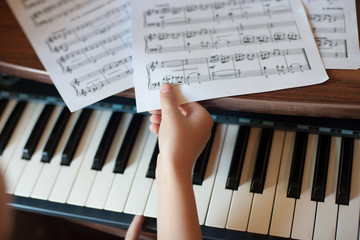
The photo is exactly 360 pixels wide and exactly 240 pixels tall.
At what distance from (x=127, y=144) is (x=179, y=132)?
0.25 metres

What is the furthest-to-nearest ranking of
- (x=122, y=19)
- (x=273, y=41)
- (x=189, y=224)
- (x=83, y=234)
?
(x=83, y=234)
(x=122, y=19)
(x=273, y=41)
(x=189, y=224)

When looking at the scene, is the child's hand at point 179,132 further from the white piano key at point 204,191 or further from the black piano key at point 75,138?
the black piano key at point 75,138

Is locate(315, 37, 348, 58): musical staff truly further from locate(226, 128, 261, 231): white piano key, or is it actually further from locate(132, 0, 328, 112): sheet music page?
locate(226, 128, 261, 231): white piano key

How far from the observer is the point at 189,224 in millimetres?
794

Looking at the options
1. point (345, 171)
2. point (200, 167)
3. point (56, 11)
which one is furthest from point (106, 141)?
point (345, 171)

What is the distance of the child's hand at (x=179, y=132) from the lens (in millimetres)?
822

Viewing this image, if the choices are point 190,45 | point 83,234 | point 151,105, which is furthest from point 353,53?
point 83,234

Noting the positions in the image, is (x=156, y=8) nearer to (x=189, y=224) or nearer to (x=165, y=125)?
(x=165, y=125)

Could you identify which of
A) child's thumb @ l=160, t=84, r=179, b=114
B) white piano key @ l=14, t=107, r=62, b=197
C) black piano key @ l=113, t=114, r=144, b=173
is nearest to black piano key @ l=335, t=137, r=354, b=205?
child's thumb @ l=160, t=84, r=179, b=114

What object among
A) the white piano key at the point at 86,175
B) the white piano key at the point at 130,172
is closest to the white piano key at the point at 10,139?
the white piano key at the point at 86,175

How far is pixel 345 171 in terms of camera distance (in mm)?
915

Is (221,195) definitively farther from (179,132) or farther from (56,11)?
(56,11)

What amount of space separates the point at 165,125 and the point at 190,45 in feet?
0.74

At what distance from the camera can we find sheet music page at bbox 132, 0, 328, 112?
873 millimetres
